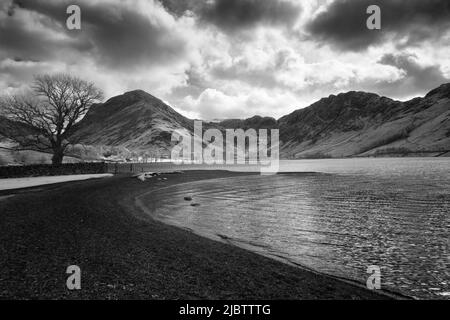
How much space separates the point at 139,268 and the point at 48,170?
51982 mm

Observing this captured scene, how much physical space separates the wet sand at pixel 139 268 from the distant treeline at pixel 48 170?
38168 mm

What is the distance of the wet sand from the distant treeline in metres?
38.2

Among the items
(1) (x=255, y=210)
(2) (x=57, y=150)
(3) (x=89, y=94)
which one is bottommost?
(1) (x=255, y=210)

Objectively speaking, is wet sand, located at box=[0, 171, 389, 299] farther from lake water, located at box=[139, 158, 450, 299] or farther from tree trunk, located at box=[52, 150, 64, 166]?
tree trunk, located at box=[52, 150, 64, 166]

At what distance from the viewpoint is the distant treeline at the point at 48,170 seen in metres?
45.5

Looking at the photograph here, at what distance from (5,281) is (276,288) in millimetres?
7312

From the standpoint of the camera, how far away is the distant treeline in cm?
4548

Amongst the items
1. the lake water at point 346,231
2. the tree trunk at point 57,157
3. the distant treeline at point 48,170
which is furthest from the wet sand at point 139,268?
the tree trunk at point 57,157

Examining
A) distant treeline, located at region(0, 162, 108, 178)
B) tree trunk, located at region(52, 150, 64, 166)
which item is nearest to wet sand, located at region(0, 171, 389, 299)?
distant treeline, located at region(0, 162, 108, 178)

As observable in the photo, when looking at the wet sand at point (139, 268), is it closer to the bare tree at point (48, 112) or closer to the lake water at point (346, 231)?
the lake water at point (346, 231)

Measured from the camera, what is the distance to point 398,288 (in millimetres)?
8734

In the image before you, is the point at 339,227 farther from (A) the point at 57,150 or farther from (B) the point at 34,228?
Result: (A) the point at 57,150

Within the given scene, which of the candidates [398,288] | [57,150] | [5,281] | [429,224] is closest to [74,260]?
[5,281]

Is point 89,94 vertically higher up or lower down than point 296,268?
higher up
